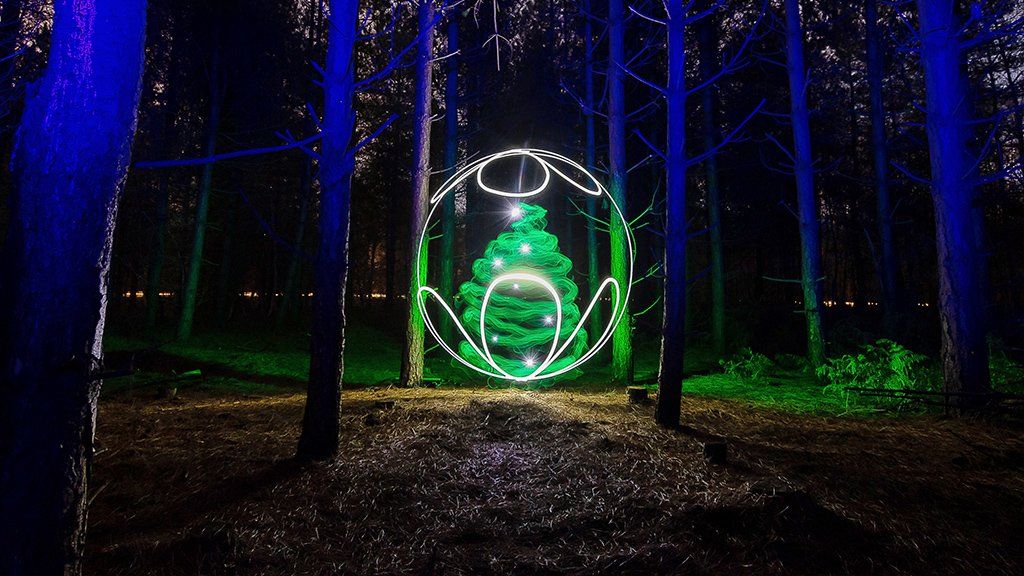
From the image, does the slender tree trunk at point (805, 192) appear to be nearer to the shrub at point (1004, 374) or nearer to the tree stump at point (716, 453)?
the shrub at point (1004, 374)

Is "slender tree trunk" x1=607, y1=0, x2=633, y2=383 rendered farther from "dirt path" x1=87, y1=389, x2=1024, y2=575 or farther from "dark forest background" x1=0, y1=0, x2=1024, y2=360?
"dirt path" x1=87, y1=389, x2=1024, y2=575

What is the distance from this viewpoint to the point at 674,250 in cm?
629

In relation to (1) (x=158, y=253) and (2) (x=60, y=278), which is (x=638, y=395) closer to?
(2) (x=60, y=278)

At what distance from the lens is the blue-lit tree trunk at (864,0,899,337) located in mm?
13914

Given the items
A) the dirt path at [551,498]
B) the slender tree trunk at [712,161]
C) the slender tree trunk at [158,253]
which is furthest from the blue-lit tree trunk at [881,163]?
the slender tree trunk at [158,253]

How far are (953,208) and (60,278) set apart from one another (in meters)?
9.56

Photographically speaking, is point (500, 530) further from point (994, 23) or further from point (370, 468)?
point (994, 23)

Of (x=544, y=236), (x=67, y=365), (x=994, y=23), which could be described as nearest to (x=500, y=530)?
(x=67, y=365)

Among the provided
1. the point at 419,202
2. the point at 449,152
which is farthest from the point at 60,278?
the point at 449,152

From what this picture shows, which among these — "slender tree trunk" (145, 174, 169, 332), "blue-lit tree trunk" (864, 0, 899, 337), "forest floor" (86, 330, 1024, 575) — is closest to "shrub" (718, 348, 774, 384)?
"forest floor" (86, 330, 1024, 575)

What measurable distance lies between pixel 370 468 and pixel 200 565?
1.67 m

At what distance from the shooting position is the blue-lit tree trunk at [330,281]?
191 inches

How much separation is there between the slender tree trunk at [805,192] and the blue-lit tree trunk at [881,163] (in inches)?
142

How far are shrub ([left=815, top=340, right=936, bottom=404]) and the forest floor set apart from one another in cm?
180
